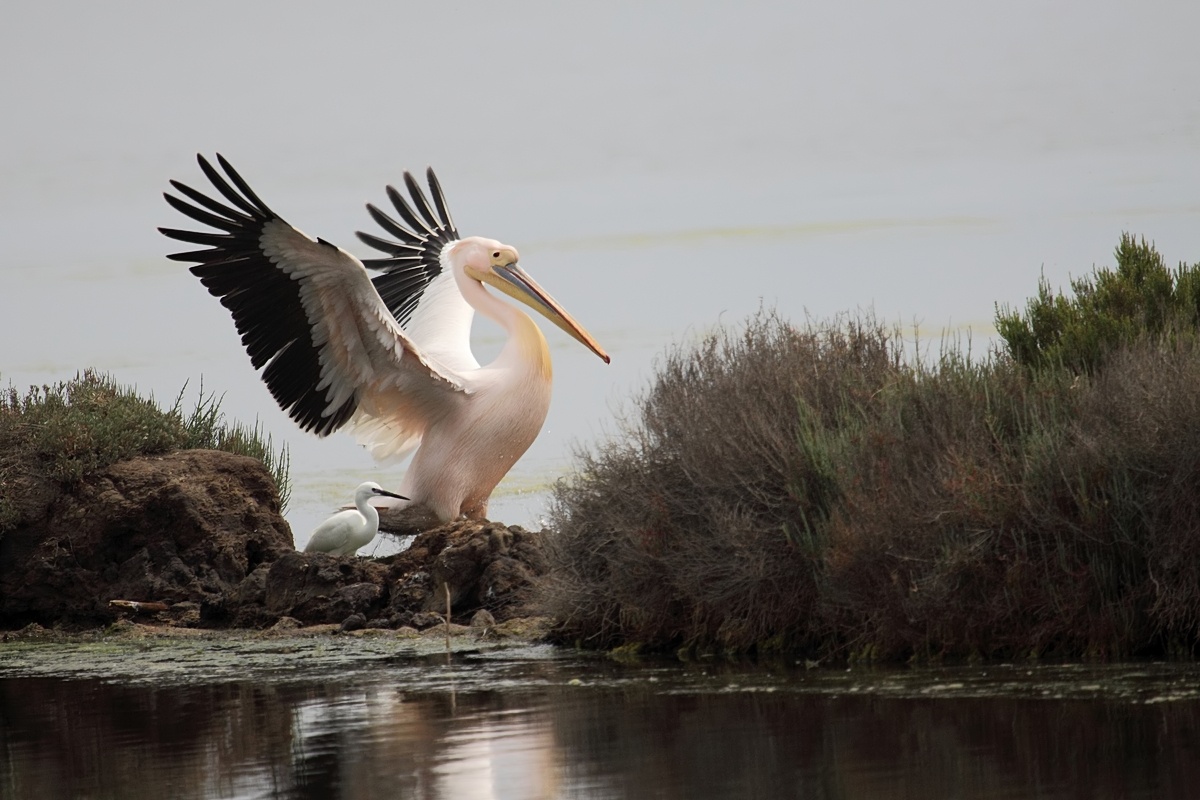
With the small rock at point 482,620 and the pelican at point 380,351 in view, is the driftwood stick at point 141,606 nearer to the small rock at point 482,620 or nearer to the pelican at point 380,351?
the pelican at point 380,351

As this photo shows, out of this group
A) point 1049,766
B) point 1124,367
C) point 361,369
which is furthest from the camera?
point 361,369

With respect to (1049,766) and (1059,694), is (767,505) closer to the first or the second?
(1059,694)

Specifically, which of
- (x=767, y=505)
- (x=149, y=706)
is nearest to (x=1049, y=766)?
(x=767, y=505)

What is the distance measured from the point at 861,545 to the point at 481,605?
3.52 meters

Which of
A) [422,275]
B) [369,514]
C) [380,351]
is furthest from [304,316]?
[422,275]

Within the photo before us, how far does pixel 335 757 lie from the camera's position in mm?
6938

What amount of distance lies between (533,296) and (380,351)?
2.05 meters

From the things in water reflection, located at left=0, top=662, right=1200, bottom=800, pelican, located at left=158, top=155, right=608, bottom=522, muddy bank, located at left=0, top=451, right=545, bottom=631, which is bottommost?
water reflection, located at left=0, top=662, right=1200, bottom=800

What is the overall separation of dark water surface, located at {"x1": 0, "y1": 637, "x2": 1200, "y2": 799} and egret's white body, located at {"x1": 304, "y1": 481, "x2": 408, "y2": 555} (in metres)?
3.10

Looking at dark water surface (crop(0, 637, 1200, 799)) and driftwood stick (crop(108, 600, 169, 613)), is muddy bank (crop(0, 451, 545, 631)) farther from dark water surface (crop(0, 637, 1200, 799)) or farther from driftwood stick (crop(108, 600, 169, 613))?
dark water surface (crop(0, 637, 1200, 799))

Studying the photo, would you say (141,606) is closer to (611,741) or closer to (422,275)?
(422,275)

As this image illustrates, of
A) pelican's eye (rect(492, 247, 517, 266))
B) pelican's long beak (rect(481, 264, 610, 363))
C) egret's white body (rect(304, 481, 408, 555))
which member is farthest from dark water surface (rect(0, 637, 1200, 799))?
pelican's eye (rect(492, 247, 517, 266))

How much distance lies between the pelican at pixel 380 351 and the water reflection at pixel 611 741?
156 inches

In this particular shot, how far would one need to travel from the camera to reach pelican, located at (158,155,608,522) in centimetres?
1220
